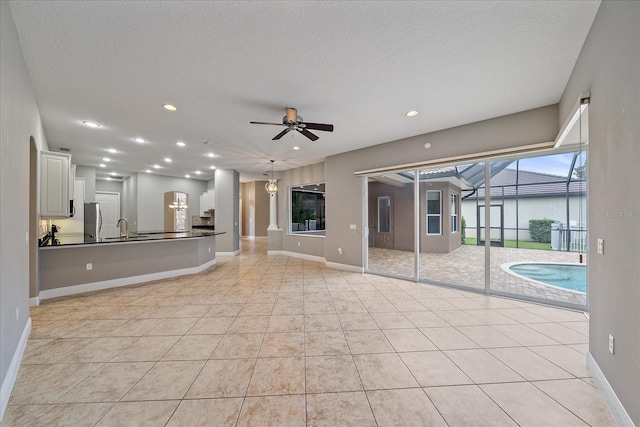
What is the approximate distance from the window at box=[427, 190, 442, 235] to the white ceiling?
460cm

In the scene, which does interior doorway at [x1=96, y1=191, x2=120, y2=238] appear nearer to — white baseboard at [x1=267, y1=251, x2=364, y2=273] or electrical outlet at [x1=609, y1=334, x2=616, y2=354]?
white baseboard at [x1=267, y1=251, x2=364, y2=273]

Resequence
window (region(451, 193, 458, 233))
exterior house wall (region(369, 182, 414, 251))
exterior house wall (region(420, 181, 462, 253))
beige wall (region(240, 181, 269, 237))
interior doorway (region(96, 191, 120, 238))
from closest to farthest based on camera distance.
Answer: exterior house wall (region(420, 181, 462, 253)) < window (region(451, 193, 458, 233)) < exterior house wall (region(369, 182, 414, 251)) < interior doorway (region(96, 191, 120, 238)) < beige wall (region(240, 181, 269, 237))

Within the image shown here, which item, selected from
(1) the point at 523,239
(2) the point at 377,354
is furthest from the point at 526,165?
(2) the point at 377,354

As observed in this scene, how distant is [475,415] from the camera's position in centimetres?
166

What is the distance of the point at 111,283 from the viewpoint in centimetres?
462

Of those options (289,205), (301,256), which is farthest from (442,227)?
(289,205)

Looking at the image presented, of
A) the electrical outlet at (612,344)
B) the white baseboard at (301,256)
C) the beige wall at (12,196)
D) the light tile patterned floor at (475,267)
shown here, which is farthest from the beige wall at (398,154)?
the beige wall at (12,196)

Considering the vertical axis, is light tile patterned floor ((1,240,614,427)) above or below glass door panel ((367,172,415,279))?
below

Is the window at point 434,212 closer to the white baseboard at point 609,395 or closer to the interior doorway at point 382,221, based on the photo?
the interior doorway at point 382,221

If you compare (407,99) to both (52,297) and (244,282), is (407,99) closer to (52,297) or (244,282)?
(244,282)

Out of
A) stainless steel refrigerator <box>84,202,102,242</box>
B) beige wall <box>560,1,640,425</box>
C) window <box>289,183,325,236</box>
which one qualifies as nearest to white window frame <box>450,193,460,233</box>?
window <box>289,183,325,236</box>

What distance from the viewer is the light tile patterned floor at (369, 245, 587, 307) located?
4147mm

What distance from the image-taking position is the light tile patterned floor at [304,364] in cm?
168

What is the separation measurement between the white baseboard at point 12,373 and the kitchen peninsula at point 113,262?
1905mm
